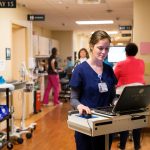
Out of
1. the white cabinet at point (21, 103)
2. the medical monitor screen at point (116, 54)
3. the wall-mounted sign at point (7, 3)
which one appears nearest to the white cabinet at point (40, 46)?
the white cabinet at point (21, 103)

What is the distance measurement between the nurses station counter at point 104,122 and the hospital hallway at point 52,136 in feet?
9.37

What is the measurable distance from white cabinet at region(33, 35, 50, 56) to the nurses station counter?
671 cm

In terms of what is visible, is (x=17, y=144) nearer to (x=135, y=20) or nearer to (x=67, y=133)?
(x=67, y=133)

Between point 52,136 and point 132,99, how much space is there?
3687 mm

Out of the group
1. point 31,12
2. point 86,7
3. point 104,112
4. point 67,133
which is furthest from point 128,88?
point 31,12

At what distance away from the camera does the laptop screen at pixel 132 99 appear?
75.0 inches

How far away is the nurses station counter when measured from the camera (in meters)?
1.80

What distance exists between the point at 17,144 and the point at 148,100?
10.9 feet

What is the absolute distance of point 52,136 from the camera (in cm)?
546

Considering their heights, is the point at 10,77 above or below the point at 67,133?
above

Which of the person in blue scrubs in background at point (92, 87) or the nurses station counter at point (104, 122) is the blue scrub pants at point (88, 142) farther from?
the nurses station counter at point (104, 122)

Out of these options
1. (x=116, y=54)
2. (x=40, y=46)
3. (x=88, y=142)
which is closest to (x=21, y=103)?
(x=116, y=54)

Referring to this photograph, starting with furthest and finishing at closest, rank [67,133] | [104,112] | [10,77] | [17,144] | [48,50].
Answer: [48,50]
[10,77]
[67,133]
[17,144]
[104,112]

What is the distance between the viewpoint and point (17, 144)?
496 centimetres
